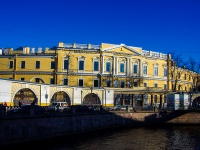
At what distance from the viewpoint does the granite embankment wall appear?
34.5 metres

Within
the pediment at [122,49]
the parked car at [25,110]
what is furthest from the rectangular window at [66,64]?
the parked car at [25,110]

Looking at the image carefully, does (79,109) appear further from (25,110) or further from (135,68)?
(135,68)

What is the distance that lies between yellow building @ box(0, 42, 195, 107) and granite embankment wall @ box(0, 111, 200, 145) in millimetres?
11187

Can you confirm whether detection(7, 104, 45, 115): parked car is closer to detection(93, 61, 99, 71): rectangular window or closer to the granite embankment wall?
the granite embankment wall

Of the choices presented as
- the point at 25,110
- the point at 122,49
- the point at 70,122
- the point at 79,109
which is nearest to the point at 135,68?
the point at 122,49

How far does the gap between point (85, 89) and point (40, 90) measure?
14.2 meters

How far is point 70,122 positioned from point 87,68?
3574cm

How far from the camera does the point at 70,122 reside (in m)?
45.5

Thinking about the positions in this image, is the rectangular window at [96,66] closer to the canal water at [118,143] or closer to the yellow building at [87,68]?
the yellow building at [87,68]

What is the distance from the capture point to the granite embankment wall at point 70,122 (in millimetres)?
34500

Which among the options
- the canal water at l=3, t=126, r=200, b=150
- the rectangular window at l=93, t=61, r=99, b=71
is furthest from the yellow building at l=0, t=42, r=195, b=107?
the canal water at l=3, t=126, r=200, b=150

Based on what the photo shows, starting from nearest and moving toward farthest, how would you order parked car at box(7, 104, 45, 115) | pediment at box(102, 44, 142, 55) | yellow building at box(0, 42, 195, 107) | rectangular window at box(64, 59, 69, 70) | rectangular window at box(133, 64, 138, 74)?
parked car at box(7, 104, 45, 115) → yellow building at box(0, 42, 195, 107) → rectangular window at box(64, 59, 69, 70) → pediment at box(102, 44, 142, 55) → rectangular window at box(133, 64, 138, 74)

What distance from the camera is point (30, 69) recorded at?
78.9m

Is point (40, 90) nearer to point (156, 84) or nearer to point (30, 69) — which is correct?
point (30, 69)
